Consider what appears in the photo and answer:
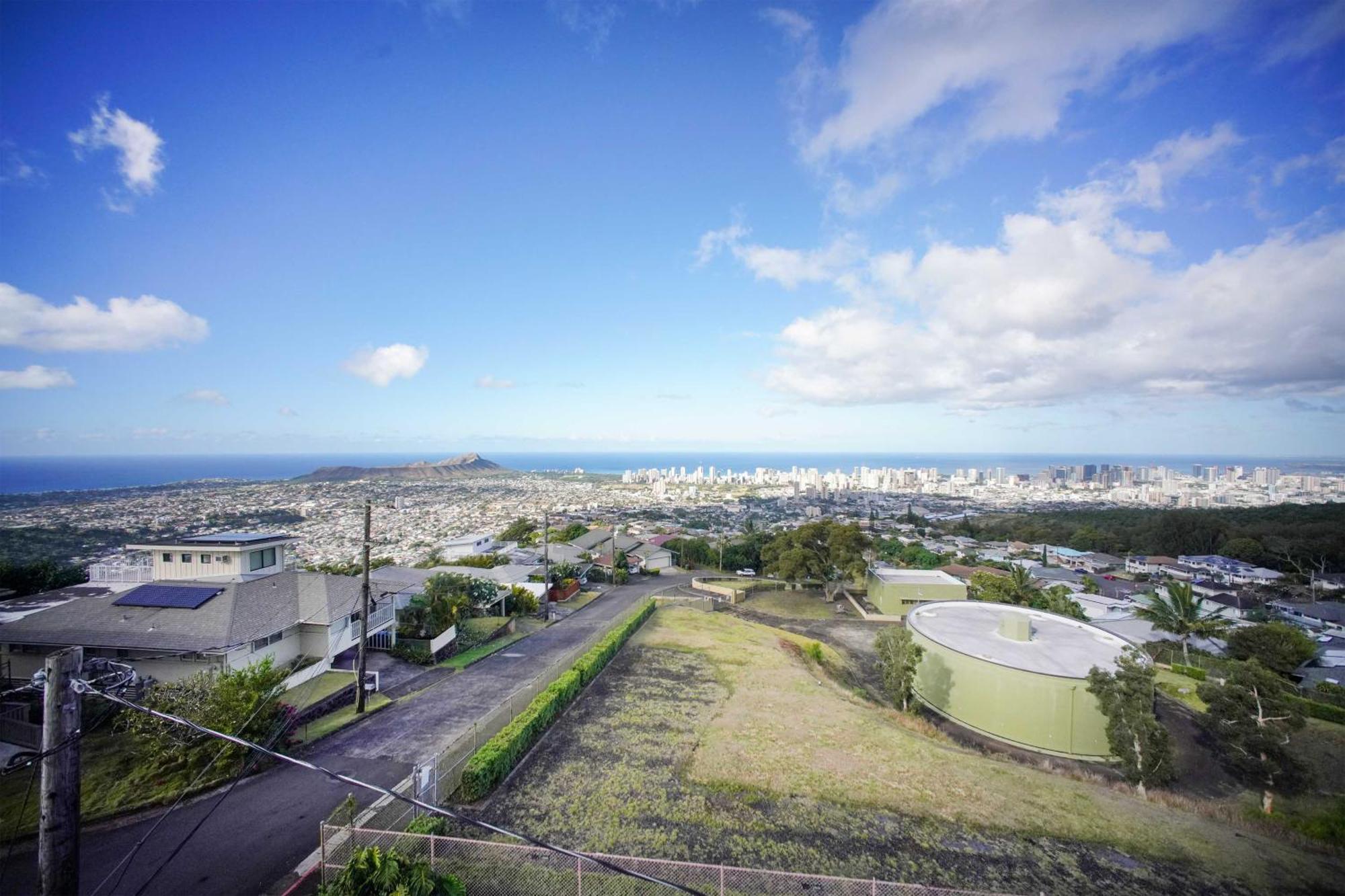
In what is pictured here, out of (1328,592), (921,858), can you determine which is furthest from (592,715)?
(1328,592)

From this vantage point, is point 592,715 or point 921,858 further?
point 592,715

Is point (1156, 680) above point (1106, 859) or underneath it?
underneath

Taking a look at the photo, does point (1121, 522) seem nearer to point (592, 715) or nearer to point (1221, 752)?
point (1221, 752)

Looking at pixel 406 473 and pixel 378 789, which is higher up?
pixel 378 789

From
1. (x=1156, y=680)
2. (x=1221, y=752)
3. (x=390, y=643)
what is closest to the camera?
(x=1221, y=752)

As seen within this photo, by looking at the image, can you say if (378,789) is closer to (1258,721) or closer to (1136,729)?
(1136,729)

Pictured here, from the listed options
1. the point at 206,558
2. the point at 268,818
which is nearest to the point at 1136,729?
the point at 268,818

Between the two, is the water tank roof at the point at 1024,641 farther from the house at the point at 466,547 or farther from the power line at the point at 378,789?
the house at the point at 466,547

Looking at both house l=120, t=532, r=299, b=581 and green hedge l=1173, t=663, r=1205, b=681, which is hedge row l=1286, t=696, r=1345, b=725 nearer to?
green hedge l=1173, t=663, r=1205, b=681

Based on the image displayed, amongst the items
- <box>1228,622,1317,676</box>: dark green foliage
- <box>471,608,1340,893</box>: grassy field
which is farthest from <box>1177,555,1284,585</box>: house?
<box>471,608,1340,893</box>: grassy field
